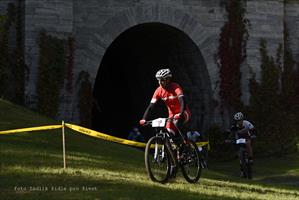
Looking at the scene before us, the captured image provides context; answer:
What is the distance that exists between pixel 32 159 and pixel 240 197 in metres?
3.72

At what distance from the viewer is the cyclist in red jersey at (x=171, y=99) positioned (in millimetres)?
9281

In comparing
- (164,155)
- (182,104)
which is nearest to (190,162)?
(164,155)

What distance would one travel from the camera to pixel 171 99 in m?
9.51

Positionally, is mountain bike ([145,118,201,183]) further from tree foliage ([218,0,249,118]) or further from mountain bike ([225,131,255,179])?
tree foliage ([218,0,249,118])

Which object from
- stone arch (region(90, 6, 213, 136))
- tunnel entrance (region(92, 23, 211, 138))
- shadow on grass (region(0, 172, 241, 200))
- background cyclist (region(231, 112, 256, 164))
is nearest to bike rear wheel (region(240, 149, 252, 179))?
background cyclist (region(231, 112, 256, 164))

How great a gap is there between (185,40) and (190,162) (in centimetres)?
1214

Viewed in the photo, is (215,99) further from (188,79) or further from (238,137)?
(238,137)

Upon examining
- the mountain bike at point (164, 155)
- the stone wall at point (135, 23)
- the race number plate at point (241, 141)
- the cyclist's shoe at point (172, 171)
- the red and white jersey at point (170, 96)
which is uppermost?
the stone wall at point (135, 23)

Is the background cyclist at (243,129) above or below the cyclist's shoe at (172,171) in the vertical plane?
above

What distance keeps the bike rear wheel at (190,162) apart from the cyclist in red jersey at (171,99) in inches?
12.1

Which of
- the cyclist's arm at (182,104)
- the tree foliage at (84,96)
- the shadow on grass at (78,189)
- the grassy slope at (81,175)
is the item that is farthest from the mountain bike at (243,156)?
the tree foliage at (84,96)

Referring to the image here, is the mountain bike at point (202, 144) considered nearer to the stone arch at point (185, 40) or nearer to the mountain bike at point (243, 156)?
the stone arch at point (185, 40)

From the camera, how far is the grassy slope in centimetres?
766

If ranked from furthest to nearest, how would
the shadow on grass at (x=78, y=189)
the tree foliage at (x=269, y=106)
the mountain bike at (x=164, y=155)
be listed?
the tree foliage at (x=269, y=106) < the mountain bike at (x=164, y=155) < the shadow on grass at (x=78, y=189)
